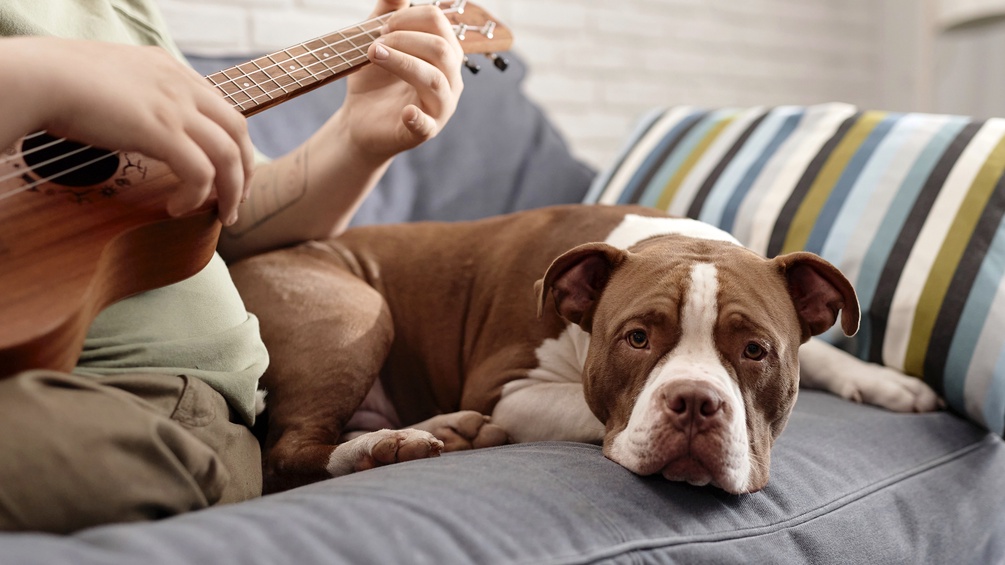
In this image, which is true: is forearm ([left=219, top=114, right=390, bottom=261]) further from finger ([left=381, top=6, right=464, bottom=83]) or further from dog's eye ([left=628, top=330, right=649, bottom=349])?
dog's eye ([left=628, top=330, right=649, bottom=349])

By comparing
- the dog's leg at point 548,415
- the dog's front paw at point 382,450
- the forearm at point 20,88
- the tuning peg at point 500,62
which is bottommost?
the dog's leg at point 548,415

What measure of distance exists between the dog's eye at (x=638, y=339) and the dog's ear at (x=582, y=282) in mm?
142

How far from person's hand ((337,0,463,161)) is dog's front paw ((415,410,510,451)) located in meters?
0.43

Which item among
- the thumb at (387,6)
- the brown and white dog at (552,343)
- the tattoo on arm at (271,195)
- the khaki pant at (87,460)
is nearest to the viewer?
the khaki pant at (87,460)

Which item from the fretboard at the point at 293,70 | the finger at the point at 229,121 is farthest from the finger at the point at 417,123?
the finger at the point at 229,121

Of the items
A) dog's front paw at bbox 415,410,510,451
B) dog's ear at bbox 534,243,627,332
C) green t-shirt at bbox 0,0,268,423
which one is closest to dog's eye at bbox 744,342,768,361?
dog's ear at bbox 534,243,627,332

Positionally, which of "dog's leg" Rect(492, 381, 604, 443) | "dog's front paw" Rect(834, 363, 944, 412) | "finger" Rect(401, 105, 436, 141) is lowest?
"dog's front paw" Rect(834, 363, 944, 412)

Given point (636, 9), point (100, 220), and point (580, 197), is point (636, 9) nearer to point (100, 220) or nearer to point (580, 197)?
point (580, 197)

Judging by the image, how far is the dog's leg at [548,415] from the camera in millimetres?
1337

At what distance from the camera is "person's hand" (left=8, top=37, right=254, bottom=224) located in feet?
2.81

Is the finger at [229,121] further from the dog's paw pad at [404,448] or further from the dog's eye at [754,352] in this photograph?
the dog's eye at [754,352]

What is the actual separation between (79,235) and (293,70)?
434mm

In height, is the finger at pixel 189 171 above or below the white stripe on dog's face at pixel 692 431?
above

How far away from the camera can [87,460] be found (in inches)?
30.5
